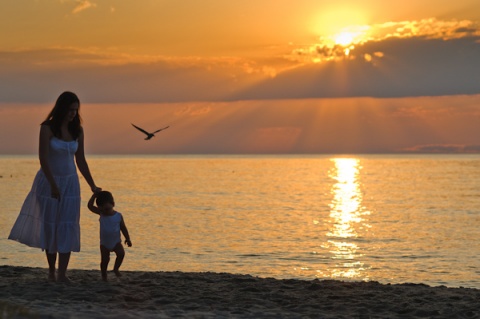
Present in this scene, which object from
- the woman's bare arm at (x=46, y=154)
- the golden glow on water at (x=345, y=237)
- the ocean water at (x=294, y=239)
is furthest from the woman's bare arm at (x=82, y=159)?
the golden glow on water at (x=345, y=237)

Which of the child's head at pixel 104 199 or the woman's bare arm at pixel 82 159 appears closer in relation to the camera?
the woman's bare arm at pixel 82 159

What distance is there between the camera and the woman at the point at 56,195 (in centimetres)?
1072

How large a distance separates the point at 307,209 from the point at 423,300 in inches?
1402

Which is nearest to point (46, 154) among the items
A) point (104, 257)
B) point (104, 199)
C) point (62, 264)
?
point (104, 199)

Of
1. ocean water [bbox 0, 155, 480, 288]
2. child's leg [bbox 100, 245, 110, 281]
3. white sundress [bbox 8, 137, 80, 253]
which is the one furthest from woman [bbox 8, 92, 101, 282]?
ocean water [bbox 0, 155, 480, 288]

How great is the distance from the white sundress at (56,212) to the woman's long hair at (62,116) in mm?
192

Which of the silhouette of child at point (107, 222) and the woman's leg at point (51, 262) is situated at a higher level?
the silhouette of child at point (107, 222)

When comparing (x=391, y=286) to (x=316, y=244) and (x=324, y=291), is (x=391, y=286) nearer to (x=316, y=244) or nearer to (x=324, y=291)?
(x=324, y=291)

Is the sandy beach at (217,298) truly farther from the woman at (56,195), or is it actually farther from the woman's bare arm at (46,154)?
the woman's bare arm at (46,154)

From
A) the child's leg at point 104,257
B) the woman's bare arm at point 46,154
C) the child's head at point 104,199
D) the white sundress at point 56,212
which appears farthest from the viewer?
the child's leg at point 104,257

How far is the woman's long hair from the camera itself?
10.6 m

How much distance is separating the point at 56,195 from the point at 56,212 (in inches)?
12.7

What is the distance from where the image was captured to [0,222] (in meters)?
32.8

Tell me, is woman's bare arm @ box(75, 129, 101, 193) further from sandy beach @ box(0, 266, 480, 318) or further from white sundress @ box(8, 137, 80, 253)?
sandy beach @ box(0, 266, 480, 318)
